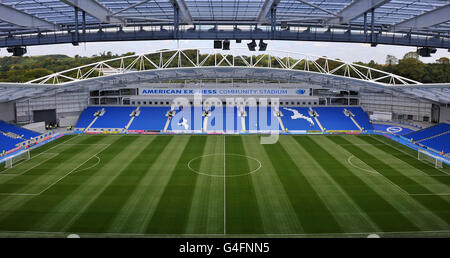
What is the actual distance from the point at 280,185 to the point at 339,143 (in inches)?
680

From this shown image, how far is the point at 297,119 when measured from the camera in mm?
47594

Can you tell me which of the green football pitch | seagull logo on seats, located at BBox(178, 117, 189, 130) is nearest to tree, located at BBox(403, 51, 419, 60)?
the green football pitch

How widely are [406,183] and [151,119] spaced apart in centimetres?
3344

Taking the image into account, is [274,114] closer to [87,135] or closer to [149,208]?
[87,135]

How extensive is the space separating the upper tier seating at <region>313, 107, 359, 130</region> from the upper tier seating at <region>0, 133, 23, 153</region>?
122ft

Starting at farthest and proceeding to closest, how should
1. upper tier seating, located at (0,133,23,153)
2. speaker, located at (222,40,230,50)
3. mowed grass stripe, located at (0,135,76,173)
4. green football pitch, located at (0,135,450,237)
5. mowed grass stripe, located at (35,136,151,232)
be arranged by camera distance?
1. upper tier seating, located at (0,133,23,153)
2. mowed grass stripe, located at (0,135,76,173)
3. mowed grass stripe, located at (35,136,151,232)
4. green football pitch, located at (0,135,450,237)
5. speaker, located at (222,40,230,50)

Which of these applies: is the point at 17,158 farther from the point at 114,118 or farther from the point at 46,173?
the point at 114,118

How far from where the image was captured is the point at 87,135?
42.4 meters

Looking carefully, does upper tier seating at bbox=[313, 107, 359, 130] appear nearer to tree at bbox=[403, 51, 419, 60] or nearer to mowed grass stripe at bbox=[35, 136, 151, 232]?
mowed grass stripe at bbox=[35, 136, 151, 232]

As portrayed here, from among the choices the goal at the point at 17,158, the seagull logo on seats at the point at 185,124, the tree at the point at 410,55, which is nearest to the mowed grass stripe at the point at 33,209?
the goal at the point at 17,158

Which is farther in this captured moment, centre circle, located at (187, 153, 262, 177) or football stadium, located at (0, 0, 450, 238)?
centre circle, located at (187, 153, 262, 177)

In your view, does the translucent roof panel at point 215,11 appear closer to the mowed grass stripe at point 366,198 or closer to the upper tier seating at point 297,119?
the mowed grass stripe at point 366,198

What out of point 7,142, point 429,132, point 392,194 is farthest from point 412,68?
point 7,142

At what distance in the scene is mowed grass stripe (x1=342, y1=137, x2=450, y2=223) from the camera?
745 inches
